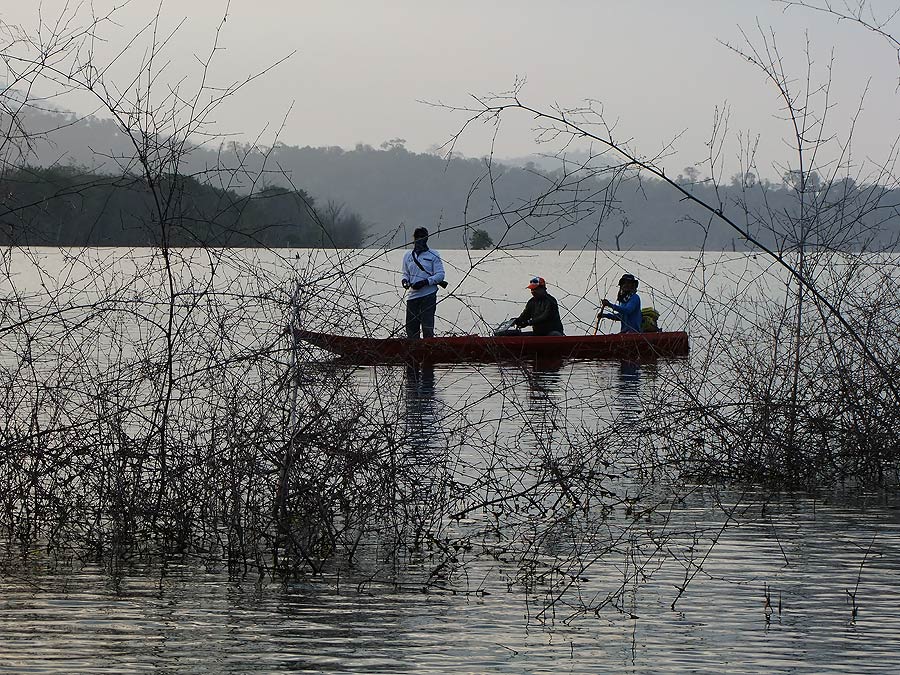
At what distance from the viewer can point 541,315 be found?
22.5 metres

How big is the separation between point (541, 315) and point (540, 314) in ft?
0.08

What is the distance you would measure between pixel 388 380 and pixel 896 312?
16.3ft

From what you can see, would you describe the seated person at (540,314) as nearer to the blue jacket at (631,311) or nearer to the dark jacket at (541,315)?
the dark jacket at (541,315)

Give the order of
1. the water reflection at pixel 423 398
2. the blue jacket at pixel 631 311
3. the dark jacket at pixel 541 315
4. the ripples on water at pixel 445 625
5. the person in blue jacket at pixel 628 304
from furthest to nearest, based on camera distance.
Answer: the dark jacket at pixel 541 315 → the blue jacket at pixel 631 311 → the person in blue jacket at pixel 628 304 → the water reflection at pixel 423 398 → the ripples on water at pixel 445 625

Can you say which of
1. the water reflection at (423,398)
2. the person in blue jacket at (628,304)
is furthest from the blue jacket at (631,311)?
the water reflection at (423,398)

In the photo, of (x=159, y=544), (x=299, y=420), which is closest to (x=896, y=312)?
(x=299, y=420)

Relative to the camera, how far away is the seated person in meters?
21.9

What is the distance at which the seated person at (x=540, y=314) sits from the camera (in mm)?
21906

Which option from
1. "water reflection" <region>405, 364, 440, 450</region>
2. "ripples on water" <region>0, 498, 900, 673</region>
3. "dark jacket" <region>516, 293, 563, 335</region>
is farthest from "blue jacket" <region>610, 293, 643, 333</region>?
"ripples on water" <region>0, 498, 900, 673</region>

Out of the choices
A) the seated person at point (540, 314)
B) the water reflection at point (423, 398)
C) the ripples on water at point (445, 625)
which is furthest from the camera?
the seated person at point (540, 314)

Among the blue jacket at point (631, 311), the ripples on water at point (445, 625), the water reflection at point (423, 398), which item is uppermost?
the blue jacket at point (631, 311)

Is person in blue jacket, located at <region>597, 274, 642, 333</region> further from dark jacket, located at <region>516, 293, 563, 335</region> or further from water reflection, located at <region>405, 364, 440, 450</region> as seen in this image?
water reflection, located at <region>405, 364, 440, 450</region>

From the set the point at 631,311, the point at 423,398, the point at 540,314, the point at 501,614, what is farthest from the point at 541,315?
the point at 501,614

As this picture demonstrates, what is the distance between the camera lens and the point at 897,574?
7.78 metres
